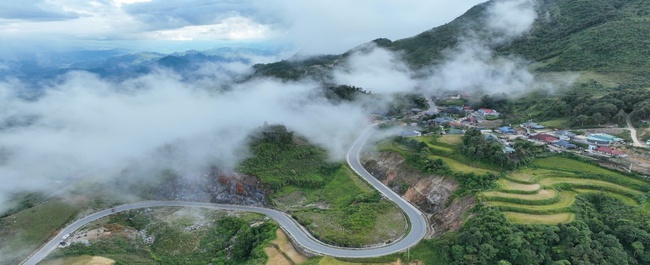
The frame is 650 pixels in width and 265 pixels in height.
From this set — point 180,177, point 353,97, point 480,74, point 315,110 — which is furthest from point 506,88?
point 180,177

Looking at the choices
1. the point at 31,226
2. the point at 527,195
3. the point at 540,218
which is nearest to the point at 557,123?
the point at 527,195

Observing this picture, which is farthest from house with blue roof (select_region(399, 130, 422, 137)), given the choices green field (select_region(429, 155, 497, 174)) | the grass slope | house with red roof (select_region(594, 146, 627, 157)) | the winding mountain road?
house with red roof (select_region(594, 146, 627, 157))

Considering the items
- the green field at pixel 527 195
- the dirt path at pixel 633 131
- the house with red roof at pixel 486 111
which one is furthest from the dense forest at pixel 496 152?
the house with red roof at pixel 486 111

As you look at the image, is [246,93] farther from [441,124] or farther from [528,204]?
[528,204]

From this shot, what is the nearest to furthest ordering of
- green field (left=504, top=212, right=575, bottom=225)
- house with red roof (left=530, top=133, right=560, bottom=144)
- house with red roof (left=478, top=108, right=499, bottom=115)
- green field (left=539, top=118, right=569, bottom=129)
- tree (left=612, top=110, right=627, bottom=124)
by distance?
green field (left=504, top=212, right=575, bottom=225) → house with red roof (left=530, top=133, right=560, bottom=144) → tree (left=612, top=110, right=627, bottom=124) → green field (left=539, top=118, right=569, bottom=129) → house with red roof (left=478, top=108, right=499, bottom=115)

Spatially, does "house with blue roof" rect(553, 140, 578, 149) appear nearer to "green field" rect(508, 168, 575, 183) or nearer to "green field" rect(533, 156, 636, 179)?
"green field" rect(533, 156, 636, 179)
